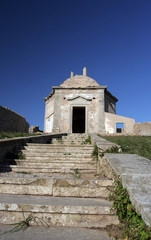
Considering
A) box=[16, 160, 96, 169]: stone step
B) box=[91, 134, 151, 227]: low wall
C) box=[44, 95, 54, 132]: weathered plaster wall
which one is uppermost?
box=[44, 95, 54, 132]: weathered plaster wall

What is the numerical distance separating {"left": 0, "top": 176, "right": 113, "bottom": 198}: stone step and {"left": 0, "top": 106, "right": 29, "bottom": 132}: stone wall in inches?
437

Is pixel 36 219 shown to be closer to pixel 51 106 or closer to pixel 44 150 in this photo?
pixel 44 150

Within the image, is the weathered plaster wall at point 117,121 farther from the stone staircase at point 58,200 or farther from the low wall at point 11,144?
the stone staircase at point 58,200

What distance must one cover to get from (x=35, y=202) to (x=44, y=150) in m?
3.95

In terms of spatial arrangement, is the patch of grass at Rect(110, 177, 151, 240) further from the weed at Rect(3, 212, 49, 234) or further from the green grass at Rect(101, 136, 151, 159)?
the green grass at Rect(101, 136, 151, 159)

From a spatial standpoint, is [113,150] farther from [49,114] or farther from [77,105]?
[49,114]

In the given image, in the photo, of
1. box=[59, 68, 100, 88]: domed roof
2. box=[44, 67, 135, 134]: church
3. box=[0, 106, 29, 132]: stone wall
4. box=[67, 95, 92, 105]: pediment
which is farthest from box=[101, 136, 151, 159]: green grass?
box=[59, 68, 100, 88]: domed roof

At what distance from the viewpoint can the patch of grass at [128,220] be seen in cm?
128

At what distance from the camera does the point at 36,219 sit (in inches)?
77.4

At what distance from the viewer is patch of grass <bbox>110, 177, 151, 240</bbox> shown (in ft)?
4.21

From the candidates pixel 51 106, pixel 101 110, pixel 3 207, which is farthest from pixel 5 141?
pixel 51 106

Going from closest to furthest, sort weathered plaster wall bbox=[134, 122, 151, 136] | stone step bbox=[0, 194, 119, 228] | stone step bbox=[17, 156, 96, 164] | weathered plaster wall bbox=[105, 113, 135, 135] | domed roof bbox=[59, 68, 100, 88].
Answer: stone step bbox=[0, 194, 119, 228] < stone step bbox=[17, 156, 96, 164] < weathered plaster wall bbox=[134, 122, 151, 136] < weathered plaster wall bbox=[105, 113, 135, 135] < domed roof bbox=[59, 68, 100, 88]

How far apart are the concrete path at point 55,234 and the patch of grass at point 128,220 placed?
0.24m

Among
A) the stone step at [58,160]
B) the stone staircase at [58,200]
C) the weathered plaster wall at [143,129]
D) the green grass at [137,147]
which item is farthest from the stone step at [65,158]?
the weathered plaster wall at [143,129]
